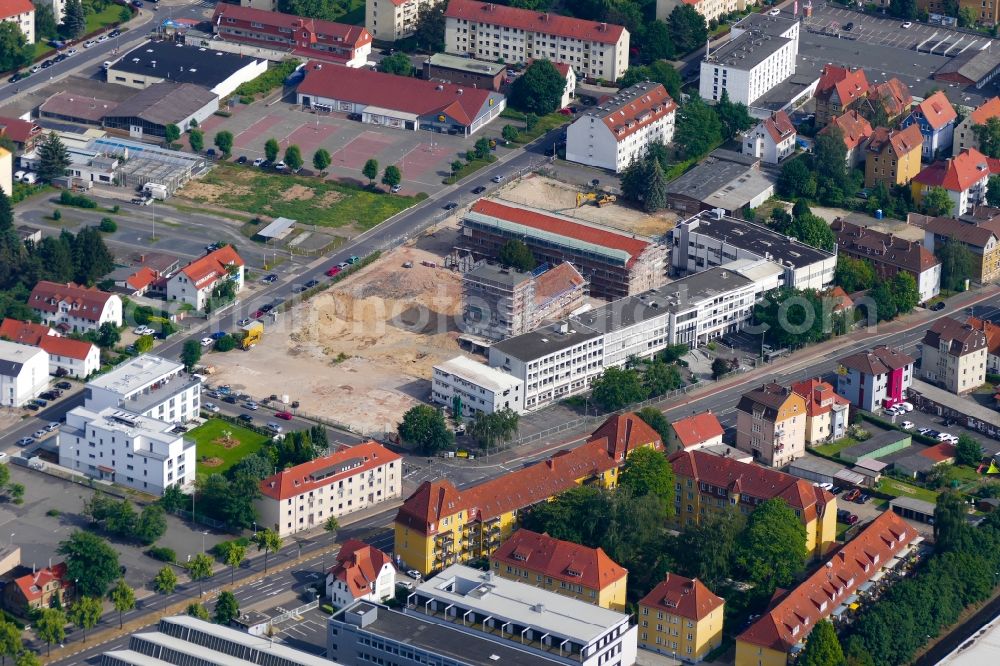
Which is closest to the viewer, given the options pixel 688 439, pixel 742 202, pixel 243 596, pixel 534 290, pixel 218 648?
pixel 218 648

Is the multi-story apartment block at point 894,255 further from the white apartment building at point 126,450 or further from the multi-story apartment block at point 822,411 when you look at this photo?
the white apartment building at point 126,450

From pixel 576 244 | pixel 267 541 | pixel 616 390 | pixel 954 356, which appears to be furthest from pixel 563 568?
pixel 576 244

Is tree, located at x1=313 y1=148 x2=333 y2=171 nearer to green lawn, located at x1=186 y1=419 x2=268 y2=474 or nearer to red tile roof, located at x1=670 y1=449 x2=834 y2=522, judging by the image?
green lawn, located at x1=186 y1=419 x2=268 y2=474

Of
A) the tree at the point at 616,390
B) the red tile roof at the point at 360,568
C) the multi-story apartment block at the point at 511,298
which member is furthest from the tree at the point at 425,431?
the red tile roof at the point at 360,568

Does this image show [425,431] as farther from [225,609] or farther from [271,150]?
[271,150]

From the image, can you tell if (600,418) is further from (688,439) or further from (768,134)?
(768,134)

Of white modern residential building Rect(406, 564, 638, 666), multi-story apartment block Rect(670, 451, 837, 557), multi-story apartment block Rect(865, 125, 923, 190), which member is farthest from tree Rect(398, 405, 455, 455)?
multi-story apartment block Rect(865, 125, 923, 190)

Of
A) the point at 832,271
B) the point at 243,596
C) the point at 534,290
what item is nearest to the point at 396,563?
the point at 243,596
